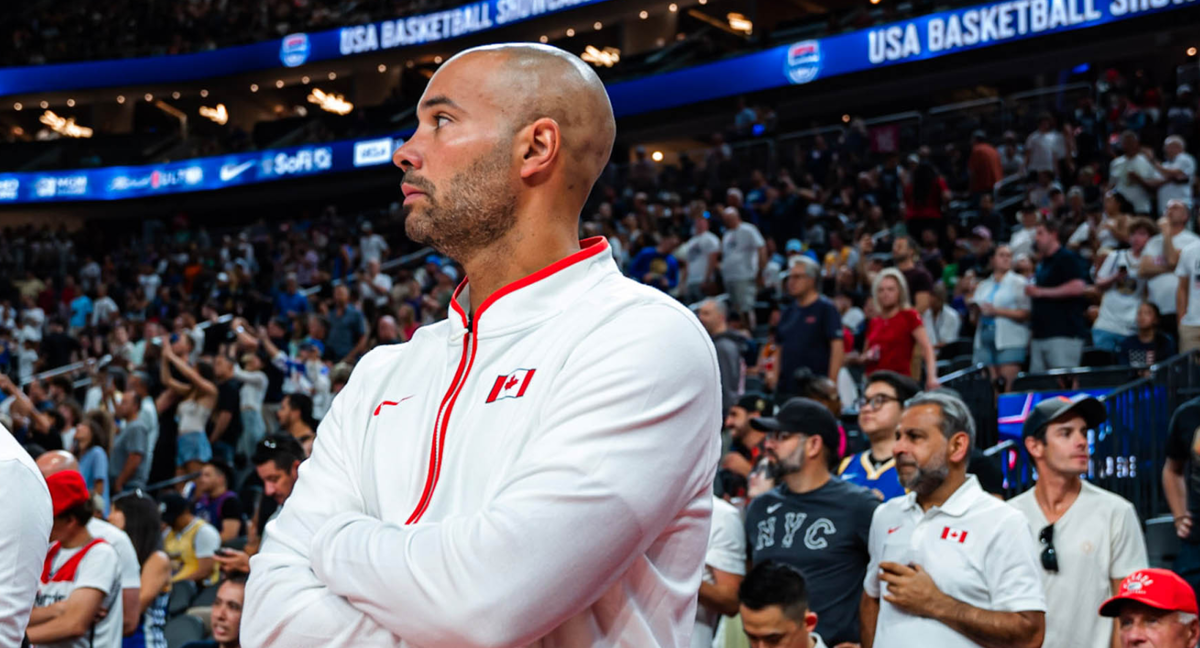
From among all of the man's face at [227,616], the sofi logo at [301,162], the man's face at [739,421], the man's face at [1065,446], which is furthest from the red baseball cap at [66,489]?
the sofi logo at [301,162]

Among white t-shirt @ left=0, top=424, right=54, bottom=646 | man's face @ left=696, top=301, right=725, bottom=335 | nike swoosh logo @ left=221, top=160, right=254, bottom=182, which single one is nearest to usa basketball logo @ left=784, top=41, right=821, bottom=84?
nike swoosh logo @ left=221, top=160, right=254, bottom=182

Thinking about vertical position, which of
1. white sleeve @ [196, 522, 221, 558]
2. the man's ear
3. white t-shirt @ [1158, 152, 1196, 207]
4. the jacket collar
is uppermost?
white t-shirt @ [1158, 152, 1196, 207]

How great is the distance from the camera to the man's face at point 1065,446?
4.90 m

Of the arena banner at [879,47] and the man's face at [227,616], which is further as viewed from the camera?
the arena banner at [879,47]

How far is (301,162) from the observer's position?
3275cm

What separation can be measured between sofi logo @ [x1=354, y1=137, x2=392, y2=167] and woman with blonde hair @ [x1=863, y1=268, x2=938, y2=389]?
78.5 feet

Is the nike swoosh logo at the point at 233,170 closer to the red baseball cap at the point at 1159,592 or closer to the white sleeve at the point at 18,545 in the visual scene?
the red baseball cap at the point at 1159,592

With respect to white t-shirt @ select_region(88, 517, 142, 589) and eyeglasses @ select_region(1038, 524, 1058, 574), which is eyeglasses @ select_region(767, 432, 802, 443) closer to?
eyeglasses @ select_region(1038, 524, 1058, 574)

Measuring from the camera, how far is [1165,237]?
972 centimetres

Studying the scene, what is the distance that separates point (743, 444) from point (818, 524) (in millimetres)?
2229

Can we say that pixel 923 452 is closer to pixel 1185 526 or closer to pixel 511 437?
pixel 1185 526

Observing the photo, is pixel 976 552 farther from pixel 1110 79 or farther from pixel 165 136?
pixel 165 136

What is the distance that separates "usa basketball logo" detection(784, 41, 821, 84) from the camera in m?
24.3

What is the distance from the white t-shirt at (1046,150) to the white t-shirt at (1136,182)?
2.47 meters
